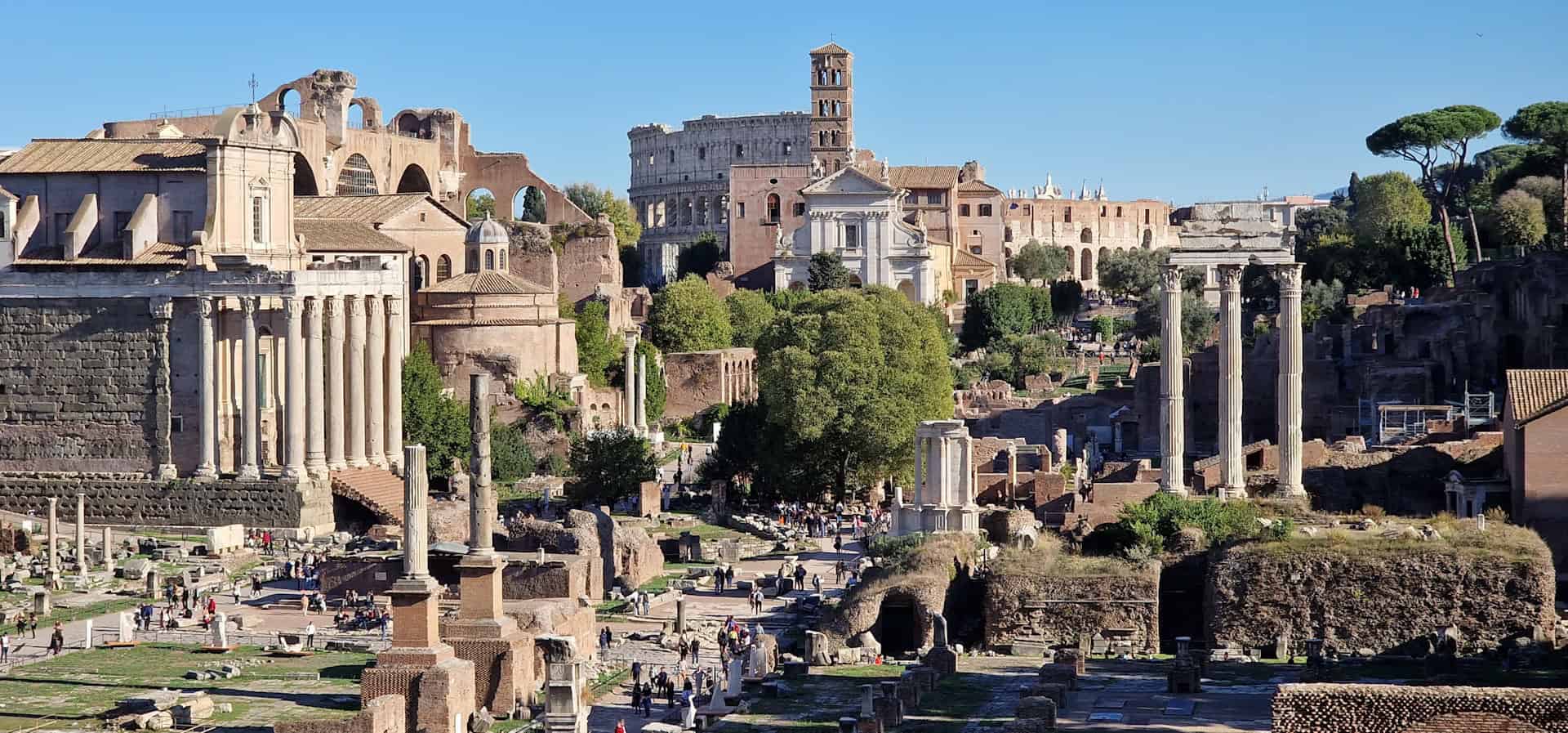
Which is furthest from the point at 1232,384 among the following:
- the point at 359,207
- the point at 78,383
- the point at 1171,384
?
the point at 359,207

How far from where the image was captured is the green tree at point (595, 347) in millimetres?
75062

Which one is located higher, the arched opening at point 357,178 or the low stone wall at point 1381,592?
the arched opening at point 357,178

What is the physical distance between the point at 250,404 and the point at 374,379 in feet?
13.3

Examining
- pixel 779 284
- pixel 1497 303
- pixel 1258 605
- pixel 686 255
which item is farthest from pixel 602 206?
pixel 1258 605

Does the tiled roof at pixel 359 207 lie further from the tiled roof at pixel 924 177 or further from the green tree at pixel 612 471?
the tiled roof at pixel 924 177

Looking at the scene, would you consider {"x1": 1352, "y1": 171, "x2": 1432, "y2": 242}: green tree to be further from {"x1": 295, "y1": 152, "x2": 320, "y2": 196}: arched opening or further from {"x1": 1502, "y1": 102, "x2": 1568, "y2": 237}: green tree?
{"x1": 295, "y1": 152, "x2": 320, "y2": 196}: arched opening

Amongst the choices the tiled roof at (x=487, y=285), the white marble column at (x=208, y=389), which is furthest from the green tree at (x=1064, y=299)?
the white marble column at (x=208, y=389)

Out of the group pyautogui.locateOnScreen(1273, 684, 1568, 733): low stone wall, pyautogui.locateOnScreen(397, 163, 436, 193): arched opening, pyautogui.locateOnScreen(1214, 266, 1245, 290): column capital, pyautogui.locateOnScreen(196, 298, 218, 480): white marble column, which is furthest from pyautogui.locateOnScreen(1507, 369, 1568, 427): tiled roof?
pyautogui.locateOnScreen(397, 163, 436, 193): arched opening

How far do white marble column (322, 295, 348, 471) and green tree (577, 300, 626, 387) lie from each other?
18.4m

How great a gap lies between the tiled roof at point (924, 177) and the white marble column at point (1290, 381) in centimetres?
7480

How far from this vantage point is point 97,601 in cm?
4391

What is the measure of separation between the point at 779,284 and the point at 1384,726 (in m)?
80.4

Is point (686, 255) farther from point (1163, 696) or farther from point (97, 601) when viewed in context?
point (1163, 696)

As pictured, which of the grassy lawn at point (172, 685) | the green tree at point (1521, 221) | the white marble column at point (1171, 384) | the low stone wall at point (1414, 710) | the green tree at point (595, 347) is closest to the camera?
the low stone wall at point (1414, 710)
